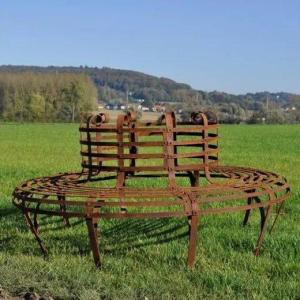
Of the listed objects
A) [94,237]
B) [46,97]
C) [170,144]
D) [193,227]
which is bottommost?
[46,97]

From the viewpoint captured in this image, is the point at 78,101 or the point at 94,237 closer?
the point at 94,237

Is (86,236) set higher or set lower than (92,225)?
lower

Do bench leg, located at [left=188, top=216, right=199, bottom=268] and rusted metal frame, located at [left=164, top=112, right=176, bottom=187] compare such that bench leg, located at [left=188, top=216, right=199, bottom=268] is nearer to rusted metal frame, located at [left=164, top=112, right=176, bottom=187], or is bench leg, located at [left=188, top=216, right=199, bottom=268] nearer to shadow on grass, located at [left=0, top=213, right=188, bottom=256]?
rusted metal frame, located at [left=164, top=112, right=176, bottom=187]

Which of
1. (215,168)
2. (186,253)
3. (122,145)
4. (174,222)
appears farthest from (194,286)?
(174,222)

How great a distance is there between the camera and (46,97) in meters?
99.0

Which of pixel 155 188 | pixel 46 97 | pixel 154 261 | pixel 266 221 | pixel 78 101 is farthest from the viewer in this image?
pixel 46 97

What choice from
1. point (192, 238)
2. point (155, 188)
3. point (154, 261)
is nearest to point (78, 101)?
point (155, 188)

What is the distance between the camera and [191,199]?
15.8 feet

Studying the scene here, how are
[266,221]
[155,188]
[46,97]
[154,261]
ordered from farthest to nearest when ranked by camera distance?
[46,97], [155,188], [266,221], [154,261]

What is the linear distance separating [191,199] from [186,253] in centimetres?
74

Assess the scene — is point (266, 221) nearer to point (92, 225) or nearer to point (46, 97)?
point (92, 225)

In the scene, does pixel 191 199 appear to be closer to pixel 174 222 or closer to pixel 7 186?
pixel 174 222

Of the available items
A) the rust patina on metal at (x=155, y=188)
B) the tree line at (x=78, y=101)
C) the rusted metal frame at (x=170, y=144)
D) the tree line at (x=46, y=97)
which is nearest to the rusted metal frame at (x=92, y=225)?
the rust patina on metal at (x=155, y=188)

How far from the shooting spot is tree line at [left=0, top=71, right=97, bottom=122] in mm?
94125
